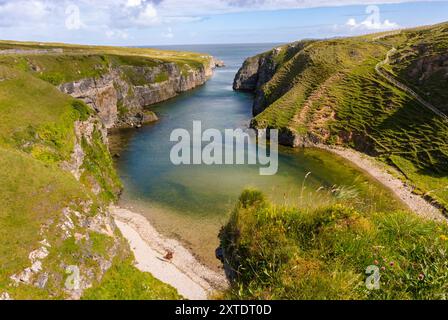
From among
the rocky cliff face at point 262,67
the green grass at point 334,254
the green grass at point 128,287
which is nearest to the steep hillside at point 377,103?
the rocky cliff face at point 262,67

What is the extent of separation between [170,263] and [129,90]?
297 ft

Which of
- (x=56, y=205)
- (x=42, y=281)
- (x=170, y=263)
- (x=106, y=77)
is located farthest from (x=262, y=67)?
(x=42, y=281)

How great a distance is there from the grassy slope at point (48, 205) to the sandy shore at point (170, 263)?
276cm

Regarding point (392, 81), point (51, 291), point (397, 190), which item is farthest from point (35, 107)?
point (392, 81)

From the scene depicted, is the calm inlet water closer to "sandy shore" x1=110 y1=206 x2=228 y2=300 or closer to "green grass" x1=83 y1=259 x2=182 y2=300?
"sandy shore" x1=110 y1=206 x2=228 y2=300

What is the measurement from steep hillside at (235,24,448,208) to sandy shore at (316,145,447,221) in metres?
2.24

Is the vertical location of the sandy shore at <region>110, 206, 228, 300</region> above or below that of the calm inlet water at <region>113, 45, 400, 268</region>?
below

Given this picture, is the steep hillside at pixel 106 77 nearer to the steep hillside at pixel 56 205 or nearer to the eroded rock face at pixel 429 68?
the steep hillside at pixel 56 205

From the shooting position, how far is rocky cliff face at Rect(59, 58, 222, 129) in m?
89.7

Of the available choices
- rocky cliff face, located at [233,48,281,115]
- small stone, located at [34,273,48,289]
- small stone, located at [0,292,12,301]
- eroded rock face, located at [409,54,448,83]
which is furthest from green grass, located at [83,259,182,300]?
rocky cliff face, located at [233,48,281,115]

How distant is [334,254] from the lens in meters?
12.9

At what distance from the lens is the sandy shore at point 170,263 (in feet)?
108

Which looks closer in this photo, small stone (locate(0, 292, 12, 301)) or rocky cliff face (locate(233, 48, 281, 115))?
small stone (locate(0, 292, 12, 301))

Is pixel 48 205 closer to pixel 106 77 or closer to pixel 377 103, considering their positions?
pixel 106 77
